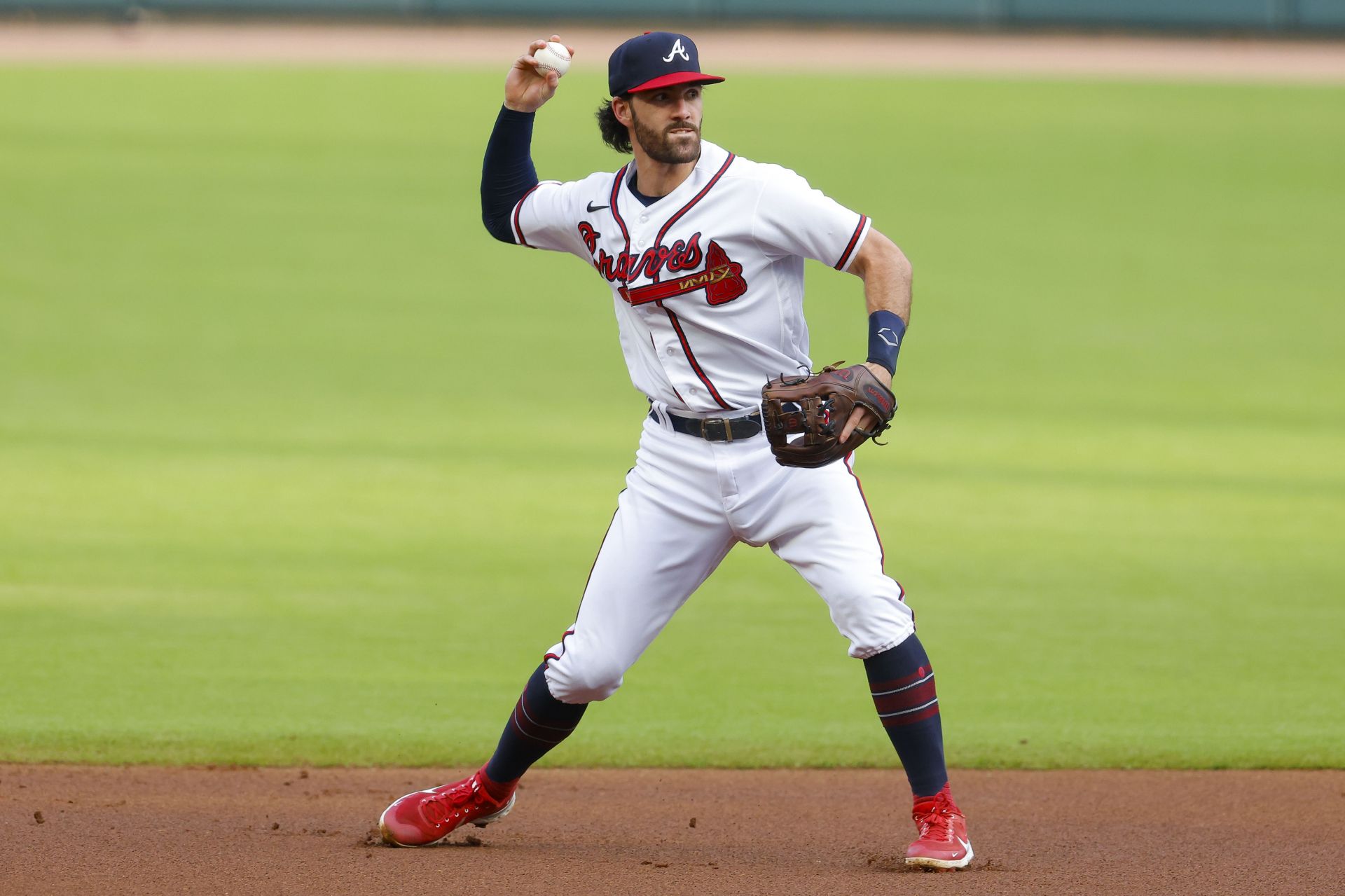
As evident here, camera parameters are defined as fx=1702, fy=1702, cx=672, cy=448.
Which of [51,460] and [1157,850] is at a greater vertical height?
[1157,850]

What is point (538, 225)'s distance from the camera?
14.4ft

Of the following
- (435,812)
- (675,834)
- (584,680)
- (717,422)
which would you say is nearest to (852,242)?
(717,422)

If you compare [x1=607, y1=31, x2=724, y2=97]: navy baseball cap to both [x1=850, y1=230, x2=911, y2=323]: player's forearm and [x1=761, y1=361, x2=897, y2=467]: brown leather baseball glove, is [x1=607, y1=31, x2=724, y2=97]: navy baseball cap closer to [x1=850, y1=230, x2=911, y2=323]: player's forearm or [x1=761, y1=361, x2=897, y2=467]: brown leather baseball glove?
[x1=850, y1=230, x2=911, y2=323]: player's forearm

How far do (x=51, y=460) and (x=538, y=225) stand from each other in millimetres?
6739

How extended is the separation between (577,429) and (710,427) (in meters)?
7.68

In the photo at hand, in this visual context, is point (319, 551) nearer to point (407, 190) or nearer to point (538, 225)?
point (538, 225)

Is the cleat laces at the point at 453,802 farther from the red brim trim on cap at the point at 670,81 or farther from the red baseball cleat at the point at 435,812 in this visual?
the red brim trim on cap at the point at 670,81

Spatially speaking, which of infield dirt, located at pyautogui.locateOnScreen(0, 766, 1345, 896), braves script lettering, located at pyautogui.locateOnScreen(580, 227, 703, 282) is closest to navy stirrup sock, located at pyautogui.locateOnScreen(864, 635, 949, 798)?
infield dirt, located at pyautogui.locateOnScreen(0, 766, 1345, 896)

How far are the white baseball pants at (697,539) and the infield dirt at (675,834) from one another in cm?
51

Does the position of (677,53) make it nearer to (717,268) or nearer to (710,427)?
(717,268)

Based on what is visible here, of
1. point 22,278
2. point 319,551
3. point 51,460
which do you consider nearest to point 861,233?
point 319,551

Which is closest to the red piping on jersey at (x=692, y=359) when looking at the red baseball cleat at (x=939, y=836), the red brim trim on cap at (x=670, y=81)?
the red brim trim on cap at (x=670, y=81)

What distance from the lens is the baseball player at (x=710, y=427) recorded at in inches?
156

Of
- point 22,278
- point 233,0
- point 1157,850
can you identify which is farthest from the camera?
point 233,0
